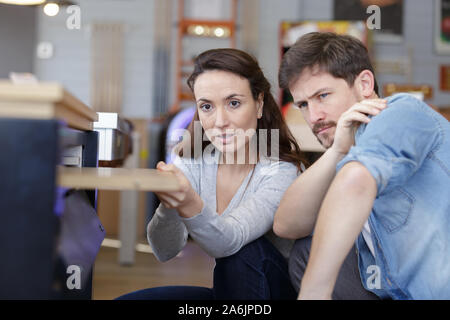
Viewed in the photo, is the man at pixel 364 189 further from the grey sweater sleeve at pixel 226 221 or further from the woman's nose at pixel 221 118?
the woman's nose at pixel 221 118

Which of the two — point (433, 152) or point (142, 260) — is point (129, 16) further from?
point (433, 152)

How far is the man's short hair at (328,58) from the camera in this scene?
1142 millimetres

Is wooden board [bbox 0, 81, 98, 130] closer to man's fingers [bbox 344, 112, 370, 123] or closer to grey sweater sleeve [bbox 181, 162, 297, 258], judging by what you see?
grey sweater sleeve [bbox 181, 162, 297, 258]

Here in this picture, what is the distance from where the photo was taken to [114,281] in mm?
2680

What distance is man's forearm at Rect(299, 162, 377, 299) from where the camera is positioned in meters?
0.77

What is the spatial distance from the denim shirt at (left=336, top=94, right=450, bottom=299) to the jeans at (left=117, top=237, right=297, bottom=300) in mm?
255

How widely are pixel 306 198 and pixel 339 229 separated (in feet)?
0.75

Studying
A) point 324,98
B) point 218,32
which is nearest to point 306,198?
point 324,98

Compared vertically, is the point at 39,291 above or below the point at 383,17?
below

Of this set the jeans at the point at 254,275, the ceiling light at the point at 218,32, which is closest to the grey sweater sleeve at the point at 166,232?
the jeans at the point at 254,275

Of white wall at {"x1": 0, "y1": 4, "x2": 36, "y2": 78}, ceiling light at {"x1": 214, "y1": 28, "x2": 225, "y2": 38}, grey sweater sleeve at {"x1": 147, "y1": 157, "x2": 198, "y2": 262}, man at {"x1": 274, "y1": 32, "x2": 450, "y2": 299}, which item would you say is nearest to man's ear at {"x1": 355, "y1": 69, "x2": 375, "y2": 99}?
man at {"x1": 274, "y1": 32, "x2": 450, "y2": 299}

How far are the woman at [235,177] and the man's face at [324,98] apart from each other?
0.17 meters

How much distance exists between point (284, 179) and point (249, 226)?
8.4 inches
